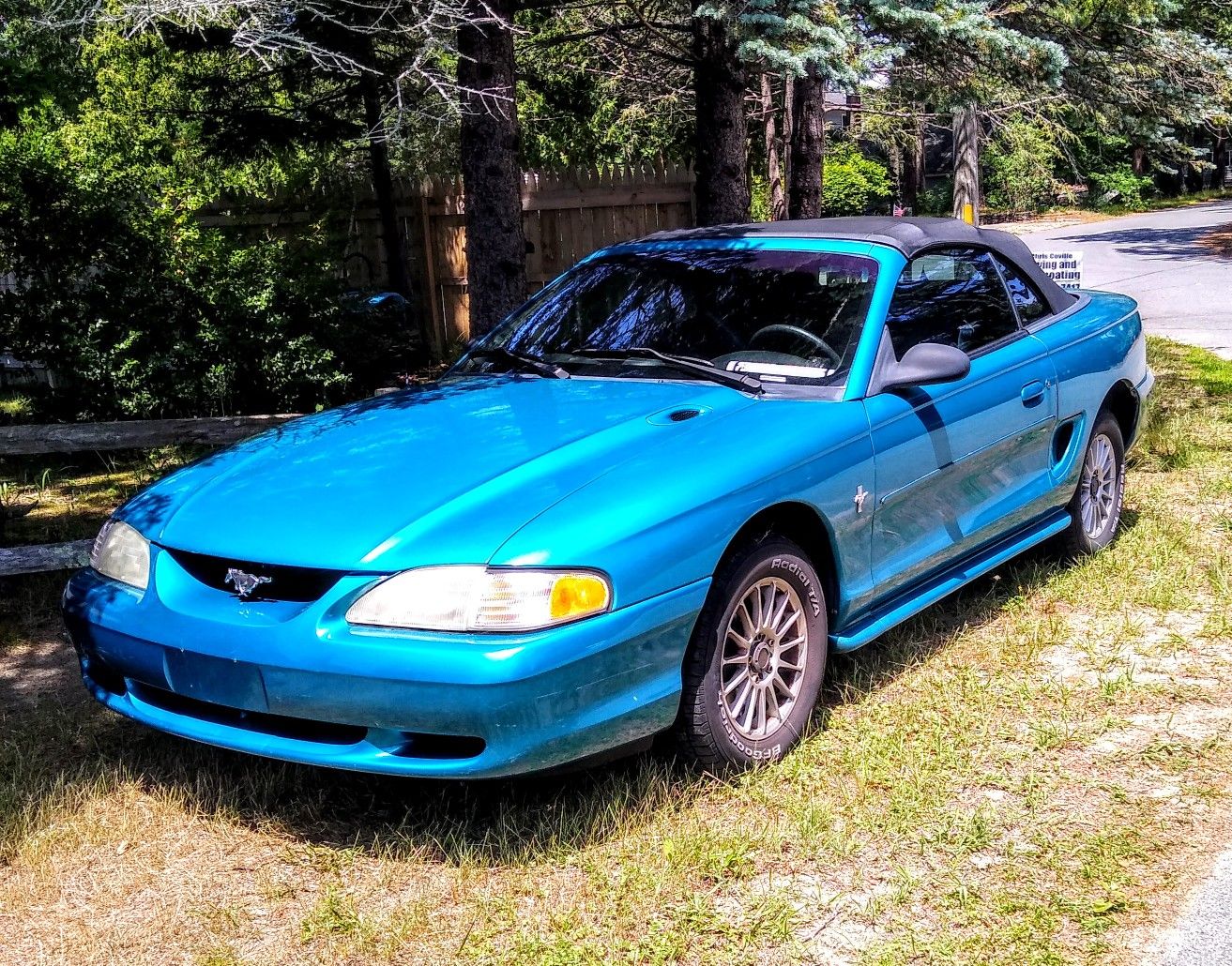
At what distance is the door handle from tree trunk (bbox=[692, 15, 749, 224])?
453 centimetres

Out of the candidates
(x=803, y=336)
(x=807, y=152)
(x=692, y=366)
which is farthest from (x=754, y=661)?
(x=807, y=152)

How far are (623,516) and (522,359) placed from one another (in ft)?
5.27

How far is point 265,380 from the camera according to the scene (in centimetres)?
993

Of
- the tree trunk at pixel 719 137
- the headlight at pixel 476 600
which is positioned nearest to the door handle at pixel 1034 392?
the headlight at pixel 476 600

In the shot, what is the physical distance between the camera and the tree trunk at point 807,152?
484 inches

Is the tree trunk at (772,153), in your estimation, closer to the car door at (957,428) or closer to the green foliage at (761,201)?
the green foliage at (761,201)

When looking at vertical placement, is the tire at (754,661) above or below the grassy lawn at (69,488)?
above

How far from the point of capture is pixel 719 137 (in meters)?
9.72

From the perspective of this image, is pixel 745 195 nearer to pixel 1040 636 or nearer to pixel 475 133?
pixel 475 133

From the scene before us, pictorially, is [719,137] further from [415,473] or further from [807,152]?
[415,473]

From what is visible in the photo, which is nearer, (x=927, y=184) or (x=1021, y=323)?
(x=1021, y=323)

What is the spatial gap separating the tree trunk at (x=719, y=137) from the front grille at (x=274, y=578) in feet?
21.1

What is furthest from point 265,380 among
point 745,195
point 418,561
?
point 418,561

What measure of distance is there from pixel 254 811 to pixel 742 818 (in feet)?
4.79
